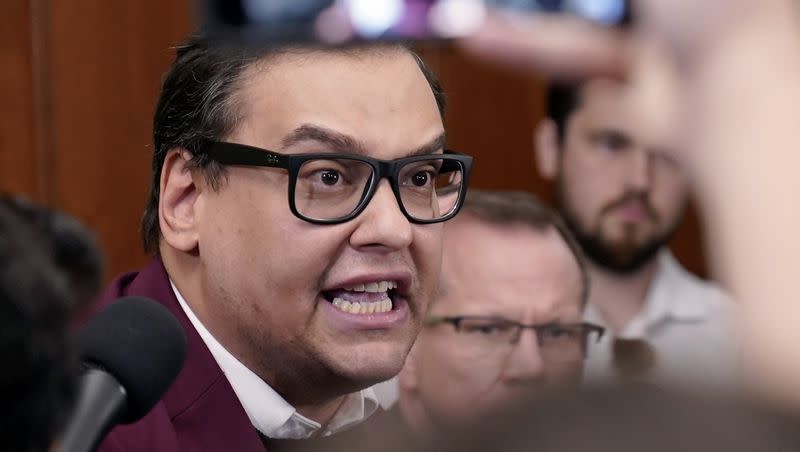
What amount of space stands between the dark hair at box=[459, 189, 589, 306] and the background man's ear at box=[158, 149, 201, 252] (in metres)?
0.64

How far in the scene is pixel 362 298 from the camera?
1.40m

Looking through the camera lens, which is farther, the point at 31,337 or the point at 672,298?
the point at 672,298

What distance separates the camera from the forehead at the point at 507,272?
6.28 feet

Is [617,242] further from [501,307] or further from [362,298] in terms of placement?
[362,298]

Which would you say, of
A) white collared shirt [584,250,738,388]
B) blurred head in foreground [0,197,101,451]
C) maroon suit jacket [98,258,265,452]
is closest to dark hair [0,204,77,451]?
blurred head in foreground [0,197,101,451]

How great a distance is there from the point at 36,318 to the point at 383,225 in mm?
905

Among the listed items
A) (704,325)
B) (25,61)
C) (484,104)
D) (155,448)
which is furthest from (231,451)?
(484,104)

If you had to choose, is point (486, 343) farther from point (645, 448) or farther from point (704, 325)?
point (645, 448)

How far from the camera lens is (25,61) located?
111 inches

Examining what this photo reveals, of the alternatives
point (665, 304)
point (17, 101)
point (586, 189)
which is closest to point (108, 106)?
point (17, 101)

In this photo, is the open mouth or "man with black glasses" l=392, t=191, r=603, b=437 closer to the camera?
the open mouth

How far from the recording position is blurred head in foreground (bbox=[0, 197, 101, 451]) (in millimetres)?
452

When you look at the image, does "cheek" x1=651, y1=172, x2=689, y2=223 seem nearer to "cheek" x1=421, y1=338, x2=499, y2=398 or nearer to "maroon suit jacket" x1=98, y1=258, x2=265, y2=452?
"cheek" x1=421, y1=338, x2=499, y2=398

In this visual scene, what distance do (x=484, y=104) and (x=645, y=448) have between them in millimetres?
3139
